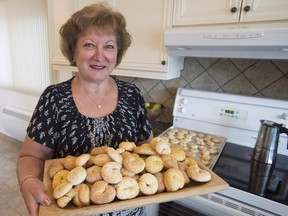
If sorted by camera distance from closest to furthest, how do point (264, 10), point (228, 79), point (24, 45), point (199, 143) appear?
1. point (264, 10)
2. point (199, 143)
3. point (228, 79)
4. point (24, 45)

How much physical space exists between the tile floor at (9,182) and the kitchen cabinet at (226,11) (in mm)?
1979

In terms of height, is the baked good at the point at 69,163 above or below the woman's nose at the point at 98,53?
below

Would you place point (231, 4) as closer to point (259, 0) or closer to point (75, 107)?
point (259, 0)

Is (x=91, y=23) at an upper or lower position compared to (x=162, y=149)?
upper

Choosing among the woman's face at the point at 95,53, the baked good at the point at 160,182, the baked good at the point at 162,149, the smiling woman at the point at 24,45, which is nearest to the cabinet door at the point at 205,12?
the woman's face at the point at 95,53

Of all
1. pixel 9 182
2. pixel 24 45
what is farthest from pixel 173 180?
pixel 24 45

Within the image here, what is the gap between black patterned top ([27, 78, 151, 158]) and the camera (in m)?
0.76

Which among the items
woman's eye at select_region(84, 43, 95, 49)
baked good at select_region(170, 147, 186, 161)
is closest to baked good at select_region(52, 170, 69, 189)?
baked good at select_region(170, 147, 186, 161)

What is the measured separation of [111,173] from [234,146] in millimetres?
937

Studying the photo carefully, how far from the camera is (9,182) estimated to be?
2148 millimetres

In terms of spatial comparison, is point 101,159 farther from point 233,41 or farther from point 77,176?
point 233,41

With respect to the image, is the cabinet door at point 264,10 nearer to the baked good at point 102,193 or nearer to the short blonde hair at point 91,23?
the short blonde hair at point 91,23

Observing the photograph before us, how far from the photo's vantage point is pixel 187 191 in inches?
21.4

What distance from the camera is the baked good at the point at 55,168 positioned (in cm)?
58
